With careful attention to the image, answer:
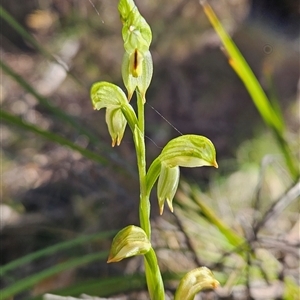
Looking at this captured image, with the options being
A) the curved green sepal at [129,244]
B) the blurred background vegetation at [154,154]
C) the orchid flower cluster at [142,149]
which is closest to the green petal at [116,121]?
the orchid flower cluster at [142,149]

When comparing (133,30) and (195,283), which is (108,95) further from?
(195,283)

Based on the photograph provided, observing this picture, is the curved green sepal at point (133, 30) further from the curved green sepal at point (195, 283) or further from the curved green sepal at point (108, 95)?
the curved green sepal at point (195, 283)

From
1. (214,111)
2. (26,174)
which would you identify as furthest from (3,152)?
(214,111)

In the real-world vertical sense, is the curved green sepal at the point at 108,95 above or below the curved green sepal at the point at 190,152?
above

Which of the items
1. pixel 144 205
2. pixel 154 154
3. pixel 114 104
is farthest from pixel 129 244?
pixel 154 154

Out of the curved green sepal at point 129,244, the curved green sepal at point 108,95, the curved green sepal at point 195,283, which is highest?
the curved green sepal at point 108,95

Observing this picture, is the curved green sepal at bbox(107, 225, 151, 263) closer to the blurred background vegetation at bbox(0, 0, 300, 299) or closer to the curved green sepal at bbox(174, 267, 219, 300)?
the curved green sepal at bbox(174, 267, 219, 300)

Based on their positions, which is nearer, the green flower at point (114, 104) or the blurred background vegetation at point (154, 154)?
the green flower at point (114, 104)
